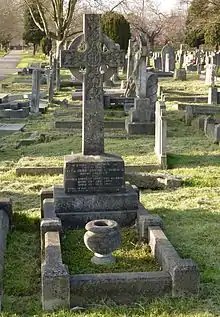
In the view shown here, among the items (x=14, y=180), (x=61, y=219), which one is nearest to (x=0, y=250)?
(x=61, y=219)

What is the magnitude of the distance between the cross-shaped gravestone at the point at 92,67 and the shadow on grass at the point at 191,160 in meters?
3.64

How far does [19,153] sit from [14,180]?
8.82 feet

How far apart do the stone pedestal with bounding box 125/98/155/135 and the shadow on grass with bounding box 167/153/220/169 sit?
10.2 feet

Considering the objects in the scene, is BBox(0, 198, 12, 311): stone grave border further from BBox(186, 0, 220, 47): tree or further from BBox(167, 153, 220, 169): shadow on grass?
BBox(186, 0, 220, 47): tree

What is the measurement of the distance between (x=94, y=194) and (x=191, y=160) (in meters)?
4.62

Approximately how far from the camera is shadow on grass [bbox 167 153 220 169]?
1176 centimetres

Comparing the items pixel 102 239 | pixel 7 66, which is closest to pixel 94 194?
pixel 102 239

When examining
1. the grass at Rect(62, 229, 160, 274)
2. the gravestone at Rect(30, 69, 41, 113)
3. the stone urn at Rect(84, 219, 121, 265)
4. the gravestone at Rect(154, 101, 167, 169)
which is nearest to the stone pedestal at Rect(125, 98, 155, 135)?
the gravestone at Rect(154, 101, 167, 169)

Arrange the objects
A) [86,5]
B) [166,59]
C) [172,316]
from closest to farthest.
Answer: [172,316] < [166,59] < [86,5]

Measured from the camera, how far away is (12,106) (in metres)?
20.2

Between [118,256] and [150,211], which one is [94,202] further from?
[118,256]

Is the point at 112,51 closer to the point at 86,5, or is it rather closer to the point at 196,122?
the point at 196,122

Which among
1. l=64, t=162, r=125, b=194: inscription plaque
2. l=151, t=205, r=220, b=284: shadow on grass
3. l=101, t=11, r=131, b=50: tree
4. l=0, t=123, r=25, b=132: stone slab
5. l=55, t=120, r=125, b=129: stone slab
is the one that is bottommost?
l=151, t=205, r=220, b=284: shadow on grass

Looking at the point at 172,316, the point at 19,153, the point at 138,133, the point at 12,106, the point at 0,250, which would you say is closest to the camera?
the point at 172,316
